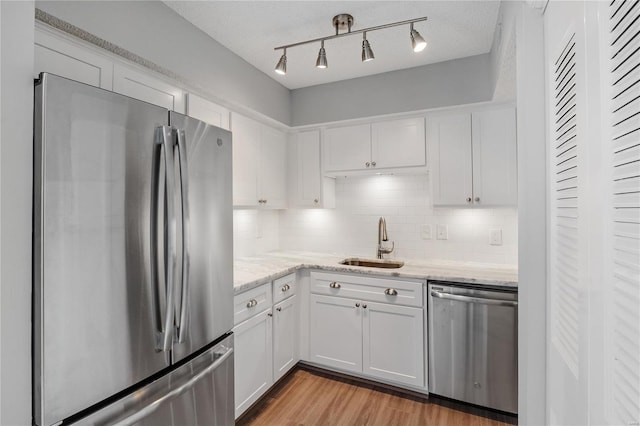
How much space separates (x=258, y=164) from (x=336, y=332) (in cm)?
157

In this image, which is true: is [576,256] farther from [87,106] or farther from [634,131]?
[87,106]

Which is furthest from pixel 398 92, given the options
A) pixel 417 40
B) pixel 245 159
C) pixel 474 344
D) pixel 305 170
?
pixel 474 344

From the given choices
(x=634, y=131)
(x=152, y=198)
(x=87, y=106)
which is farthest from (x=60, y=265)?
(x=634, y=131)

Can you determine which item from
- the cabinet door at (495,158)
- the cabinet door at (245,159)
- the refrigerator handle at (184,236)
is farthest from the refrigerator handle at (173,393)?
the cabinet door at (495,158)

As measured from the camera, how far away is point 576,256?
0.83 m

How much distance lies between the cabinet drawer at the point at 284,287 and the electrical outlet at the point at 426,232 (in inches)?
48.8

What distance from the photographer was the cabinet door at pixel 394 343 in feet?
7.62

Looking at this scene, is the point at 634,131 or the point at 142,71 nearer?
the point at 634,131

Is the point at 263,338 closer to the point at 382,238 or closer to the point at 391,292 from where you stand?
the point at 391,292

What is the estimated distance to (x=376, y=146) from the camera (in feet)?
9.37

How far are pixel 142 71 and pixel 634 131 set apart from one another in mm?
2004

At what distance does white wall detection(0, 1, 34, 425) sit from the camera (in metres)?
0.87

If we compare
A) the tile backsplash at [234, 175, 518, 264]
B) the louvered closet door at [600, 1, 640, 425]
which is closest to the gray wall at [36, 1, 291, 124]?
the tile backsplash at [234, 175, 518, 264]

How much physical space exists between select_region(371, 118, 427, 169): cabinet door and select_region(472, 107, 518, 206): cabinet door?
16.7 inches
